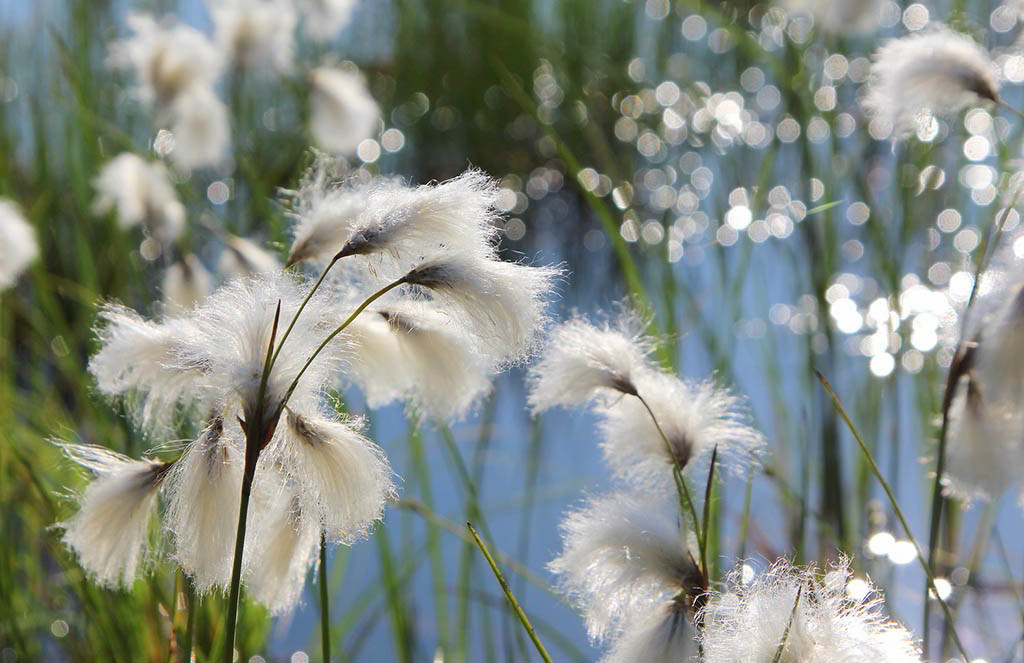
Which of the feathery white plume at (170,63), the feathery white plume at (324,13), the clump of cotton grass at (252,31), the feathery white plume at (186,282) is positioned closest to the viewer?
the feathery white plume at (186,282)

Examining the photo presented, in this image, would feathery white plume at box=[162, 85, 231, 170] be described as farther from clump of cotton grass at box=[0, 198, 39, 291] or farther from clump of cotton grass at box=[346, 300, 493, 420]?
clump of cotton grass at box=[346, 300, 493, 420]

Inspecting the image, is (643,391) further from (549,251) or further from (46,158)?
(549,251)

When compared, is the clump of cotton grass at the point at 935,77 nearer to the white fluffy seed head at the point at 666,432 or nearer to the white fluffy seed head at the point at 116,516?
the white fluffy seed head at the point at 666,432

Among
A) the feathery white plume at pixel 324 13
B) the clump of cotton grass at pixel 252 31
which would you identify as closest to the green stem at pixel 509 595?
the clump of cotton grass at pixel 252 31

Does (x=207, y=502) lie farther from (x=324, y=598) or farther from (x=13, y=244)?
(x=13, y=244)

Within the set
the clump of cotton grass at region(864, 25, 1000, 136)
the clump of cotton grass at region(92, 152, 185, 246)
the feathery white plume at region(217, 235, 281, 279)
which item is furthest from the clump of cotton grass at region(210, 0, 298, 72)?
the clump of cotton grass at region(864, 25, 1000, 136)

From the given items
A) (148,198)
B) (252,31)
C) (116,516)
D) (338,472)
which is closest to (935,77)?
(338,472)
